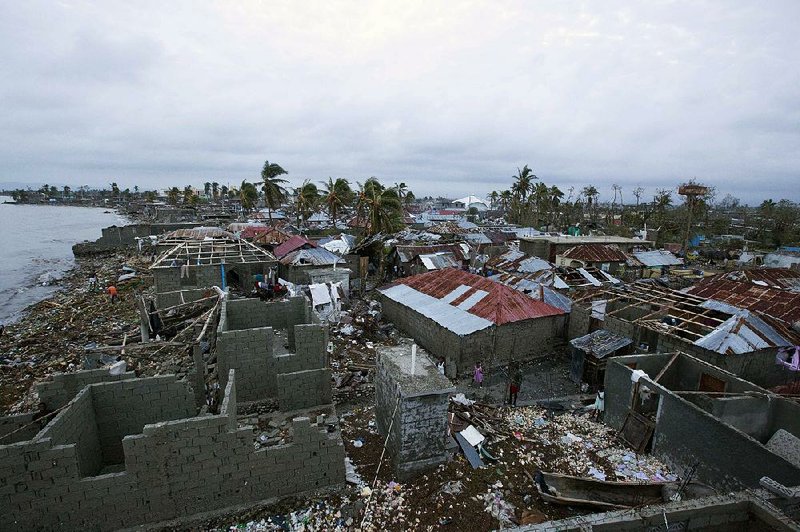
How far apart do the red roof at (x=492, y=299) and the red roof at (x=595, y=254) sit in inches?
632

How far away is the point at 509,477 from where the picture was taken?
8.45m

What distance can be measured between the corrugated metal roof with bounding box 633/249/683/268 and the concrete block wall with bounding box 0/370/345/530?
34.0 meters

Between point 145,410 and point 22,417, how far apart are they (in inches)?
85.0

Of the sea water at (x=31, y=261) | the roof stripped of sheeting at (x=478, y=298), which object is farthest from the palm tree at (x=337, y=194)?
the sea water at (x=31, y=261)

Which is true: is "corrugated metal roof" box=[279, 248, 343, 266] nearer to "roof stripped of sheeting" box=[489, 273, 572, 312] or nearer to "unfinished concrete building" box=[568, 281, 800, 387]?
"roof stripped of sheeting" box=[489, 273, 572, 312]

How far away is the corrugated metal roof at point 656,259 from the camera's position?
33531mm

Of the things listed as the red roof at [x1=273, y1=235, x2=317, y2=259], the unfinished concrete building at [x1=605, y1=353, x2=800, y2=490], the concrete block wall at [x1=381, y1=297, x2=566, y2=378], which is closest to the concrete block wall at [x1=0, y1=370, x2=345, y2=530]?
the unfinished concrete building at [x1=605, y1=353, x2=800, y2=490]

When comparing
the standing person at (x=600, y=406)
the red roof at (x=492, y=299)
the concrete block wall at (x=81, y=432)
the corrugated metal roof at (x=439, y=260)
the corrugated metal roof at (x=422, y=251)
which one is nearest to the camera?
the concrete block wall at (x=81, y=432)

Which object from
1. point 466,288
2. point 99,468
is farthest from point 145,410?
point 466,288

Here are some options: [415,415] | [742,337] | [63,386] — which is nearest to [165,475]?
[63,386]

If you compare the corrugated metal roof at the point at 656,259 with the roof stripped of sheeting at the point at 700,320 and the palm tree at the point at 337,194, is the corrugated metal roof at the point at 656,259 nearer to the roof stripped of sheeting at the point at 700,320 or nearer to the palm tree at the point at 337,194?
the roof stripped of sheeting at the point at 700,320

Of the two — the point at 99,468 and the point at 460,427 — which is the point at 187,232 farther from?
the point at 460,427

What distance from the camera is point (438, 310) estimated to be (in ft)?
58.6

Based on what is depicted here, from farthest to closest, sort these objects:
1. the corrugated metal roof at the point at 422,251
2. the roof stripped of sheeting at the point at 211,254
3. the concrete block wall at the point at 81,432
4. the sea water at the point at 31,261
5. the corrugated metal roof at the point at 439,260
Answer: the sea water at the point at 31,261 → the corrugated metal roof at the point at 422,251 → the corrugated metal roof at the point at 439,260 → the roof stripped of sheeting at the point at 211,254 → the concrete block wall at the point at 81,432
